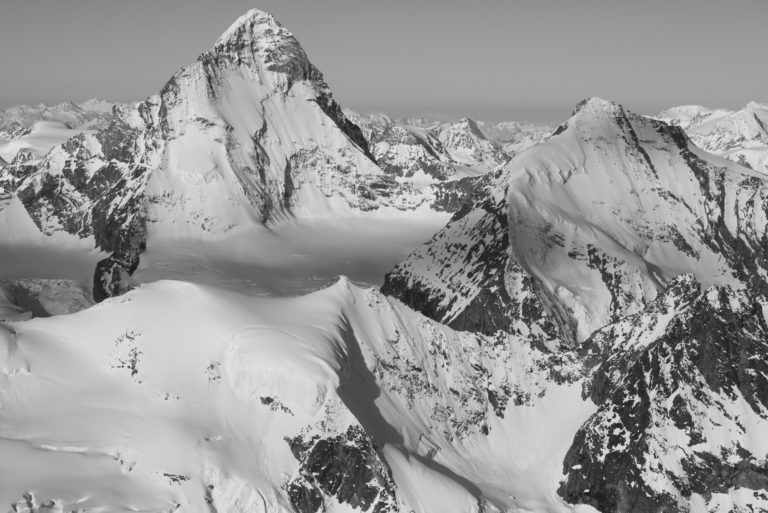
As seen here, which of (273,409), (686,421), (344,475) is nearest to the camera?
(344,475)

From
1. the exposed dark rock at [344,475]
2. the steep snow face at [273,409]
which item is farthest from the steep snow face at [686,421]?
the exposed dark rock at [344,475]

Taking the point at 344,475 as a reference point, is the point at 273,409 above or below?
above

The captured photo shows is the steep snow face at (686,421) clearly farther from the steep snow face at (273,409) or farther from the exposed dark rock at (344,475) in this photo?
the exposed dark rock at (344,475)

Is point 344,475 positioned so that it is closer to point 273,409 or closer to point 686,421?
point 273,409

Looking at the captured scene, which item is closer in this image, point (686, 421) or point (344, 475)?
point (344, 475)

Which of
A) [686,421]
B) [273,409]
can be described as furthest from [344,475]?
[686,421]

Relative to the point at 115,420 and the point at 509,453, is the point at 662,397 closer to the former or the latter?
the point at 509,453

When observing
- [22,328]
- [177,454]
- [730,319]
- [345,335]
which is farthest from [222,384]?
[730,319]

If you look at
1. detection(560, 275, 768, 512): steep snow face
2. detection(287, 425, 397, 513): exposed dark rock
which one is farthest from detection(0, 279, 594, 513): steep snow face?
detection(560, 275, 768, 512): steep snow face
